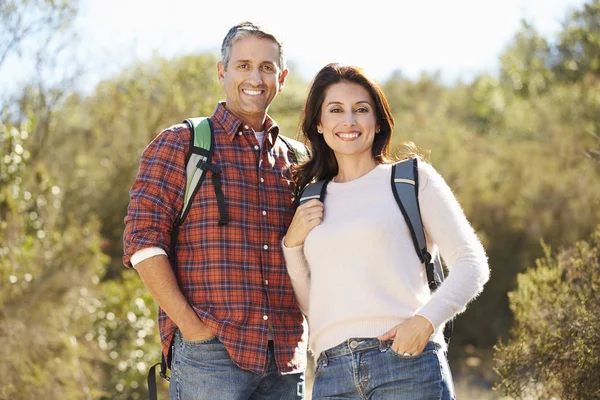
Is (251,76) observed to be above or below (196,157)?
above

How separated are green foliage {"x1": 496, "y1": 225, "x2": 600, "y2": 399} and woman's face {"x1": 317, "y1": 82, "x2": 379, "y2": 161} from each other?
5.94ft

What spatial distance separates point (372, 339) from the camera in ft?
10.2


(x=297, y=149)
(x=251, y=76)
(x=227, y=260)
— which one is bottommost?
(x=227, y=260)

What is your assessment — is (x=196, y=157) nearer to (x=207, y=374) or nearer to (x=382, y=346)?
(x=207, y=374)

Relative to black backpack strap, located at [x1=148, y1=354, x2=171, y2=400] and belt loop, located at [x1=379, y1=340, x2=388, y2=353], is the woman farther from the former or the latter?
black backpack strap, located at [x1=148, y1=354, x2=171, y2=400]

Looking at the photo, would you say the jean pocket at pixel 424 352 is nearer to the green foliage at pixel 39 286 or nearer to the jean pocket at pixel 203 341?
the jean pocket at pixel 203 341

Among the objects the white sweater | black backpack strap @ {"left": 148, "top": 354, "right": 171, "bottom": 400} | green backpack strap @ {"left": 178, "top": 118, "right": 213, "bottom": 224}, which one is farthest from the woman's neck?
black backpack strap @ {"left": 148, "top": 354, "right": 171, "bottom": 400}

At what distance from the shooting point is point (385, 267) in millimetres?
3176

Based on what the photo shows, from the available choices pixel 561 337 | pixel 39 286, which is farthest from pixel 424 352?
pixel 39 286

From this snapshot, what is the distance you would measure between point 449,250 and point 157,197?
3.99 ft

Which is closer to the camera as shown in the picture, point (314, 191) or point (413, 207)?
point (413, 207)

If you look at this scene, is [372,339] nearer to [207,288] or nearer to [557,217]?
[207,288]

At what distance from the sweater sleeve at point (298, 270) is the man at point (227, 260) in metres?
0.07

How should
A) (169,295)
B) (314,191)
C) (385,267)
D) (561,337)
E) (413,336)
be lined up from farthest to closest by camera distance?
(561,337) < (314,191) < (169,295) < (385,267) < (413,336)
